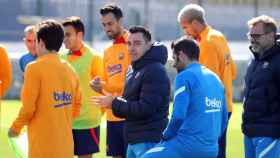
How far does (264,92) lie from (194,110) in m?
1.27

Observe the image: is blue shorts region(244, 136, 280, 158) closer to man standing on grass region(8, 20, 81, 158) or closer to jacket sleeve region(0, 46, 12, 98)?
man standing on grass region(8, 20, 81, 158)

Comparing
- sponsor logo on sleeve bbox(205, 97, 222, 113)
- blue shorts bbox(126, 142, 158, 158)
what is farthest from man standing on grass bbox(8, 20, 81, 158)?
sponsor logo on sleeve bbox(205, 97, 222, 113)

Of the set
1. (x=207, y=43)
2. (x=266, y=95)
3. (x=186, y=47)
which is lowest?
(x=266, y=95)

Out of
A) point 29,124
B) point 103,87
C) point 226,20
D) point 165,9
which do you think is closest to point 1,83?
point 103,87

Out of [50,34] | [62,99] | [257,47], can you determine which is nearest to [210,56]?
[257,47]

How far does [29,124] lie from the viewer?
335 inches

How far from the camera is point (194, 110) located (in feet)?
26.9

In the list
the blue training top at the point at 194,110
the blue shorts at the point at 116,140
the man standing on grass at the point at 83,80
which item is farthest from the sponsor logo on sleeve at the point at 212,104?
the man standing on grass at the point at 83,80

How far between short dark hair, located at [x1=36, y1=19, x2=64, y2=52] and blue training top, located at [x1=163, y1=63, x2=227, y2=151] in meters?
1.12

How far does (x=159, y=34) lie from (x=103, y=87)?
27506 mm

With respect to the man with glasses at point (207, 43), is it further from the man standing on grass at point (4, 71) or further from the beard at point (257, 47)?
the man standing on grass at point (4, 71)

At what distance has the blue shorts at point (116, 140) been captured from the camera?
1056 centimetres

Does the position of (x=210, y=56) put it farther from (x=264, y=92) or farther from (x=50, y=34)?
(x=50, y=34)

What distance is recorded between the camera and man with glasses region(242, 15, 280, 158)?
923 cm
